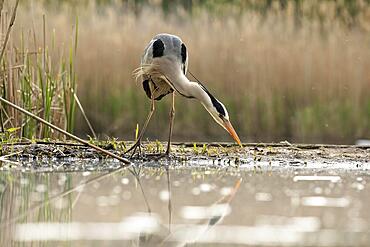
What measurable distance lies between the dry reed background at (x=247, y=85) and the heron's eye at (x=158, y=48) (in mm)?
4038

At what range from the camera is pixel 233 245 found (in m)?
3.78

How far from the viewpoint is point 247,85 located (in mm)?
11414

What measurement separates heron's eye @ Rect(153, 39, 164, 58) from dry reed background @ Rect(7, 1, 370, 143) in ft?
13.2

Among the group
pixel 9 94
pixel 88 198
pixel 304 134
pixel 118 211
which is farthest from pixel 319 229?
pixel 304 134

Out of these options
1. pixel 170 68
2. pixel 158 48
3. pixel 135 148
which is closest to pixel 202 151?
pixel 135 148

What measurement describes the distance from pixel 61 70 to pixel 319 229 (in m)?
4.19

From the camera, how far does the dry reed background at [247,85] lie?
439 inches

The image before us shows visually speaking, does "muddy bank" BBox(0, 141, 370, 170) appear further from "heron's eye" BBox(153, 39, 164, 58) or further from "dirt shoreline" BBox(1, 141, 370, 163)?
"heron's eye" BBox(153, 39, 164, 58)

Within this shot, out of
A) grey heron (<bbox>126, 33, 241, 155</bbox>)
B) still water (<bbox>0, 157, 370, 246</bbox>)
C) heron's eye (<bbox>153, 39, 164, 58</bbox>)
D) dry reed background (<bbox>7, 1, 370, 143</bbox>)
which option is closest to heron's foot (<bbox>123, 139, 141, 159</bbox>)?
grey heron (<bbox>126, 33, 241, 155</bbox>)

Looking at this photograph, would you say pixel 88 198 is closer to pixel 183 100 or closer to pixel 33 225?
pixel 33 225

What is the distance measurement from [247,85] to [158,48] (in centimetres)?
463

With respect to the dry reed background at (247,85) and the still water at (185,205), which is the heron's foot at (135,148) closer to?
the still water at (185,205)

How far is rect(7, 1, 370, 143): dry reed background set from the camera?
1116 cm

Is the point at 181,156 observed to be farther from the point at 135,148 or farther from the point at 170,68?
the point at 170,68
